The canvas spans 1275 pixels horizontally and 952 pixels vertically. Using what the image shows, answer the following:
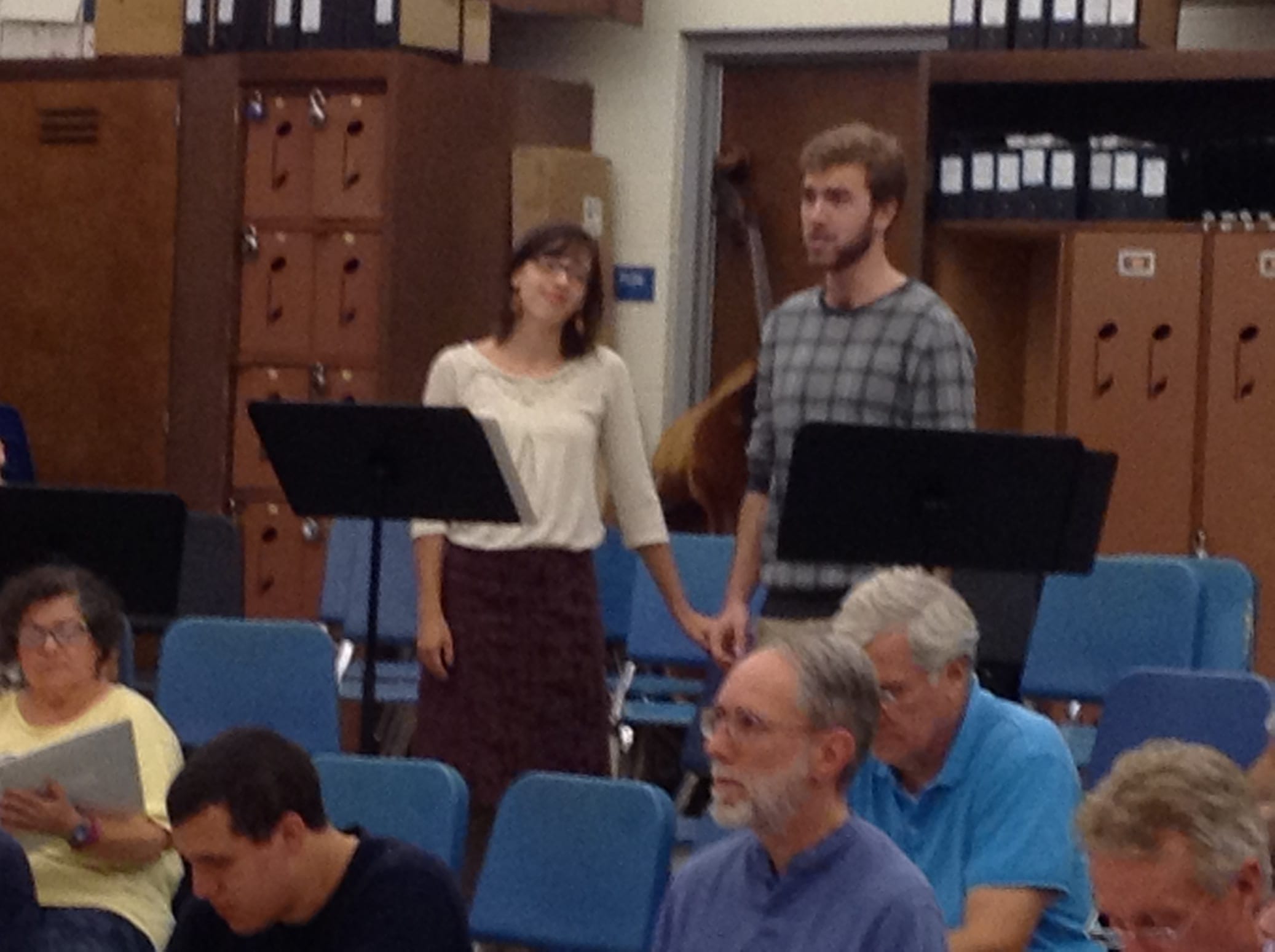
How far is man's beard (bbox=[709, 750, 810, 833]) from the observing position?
2.70 metres

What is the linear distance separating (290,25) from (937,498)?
3974mm

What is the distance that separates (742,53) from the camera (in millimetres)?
7664

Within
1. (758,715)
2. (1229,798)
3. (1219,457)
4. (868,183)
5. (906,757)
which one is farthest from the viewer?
(1219,457)

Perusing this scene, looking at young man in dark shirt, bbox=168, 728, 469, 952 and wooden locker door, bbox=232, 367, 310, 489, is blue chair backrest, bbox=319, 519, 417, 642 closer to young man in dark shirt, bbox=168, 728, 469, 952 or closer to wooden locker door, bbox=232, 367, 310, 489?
wooden locker door, bbox=232, 367, 310, 489

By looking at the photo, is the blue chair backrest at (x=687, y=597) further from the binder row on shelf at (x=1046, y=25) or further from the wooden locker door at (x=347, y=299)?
the binder row on shelf at (x=1046, y=25)

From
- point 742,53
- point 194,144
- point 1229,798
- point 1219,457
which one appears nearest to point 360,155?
point 194,144

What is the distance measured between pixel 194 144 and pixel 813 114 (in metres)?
1.88

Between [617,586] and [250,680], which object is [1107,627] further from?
[250,680]

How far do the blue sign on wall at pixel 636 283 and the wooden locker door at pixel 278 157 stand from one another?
3.37 ft

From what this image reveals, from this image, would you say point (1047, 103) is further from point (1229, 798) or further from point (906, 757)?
point (1229, 798)

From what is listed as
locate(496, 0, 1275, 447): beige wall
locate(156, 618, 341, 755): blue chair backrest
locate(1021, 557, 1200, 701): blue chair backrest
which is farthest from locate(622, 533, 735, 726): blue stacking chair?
locate(496, 0, 1275, 447): beige wall

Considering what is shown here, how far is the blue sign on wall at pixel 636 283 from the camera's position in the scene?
7625 mm

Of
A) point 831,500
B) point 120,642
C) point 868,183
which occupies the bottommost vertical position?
point 120,642

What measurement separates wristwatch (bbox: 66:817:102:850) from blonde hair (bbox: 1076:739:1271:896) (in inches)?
76.1
